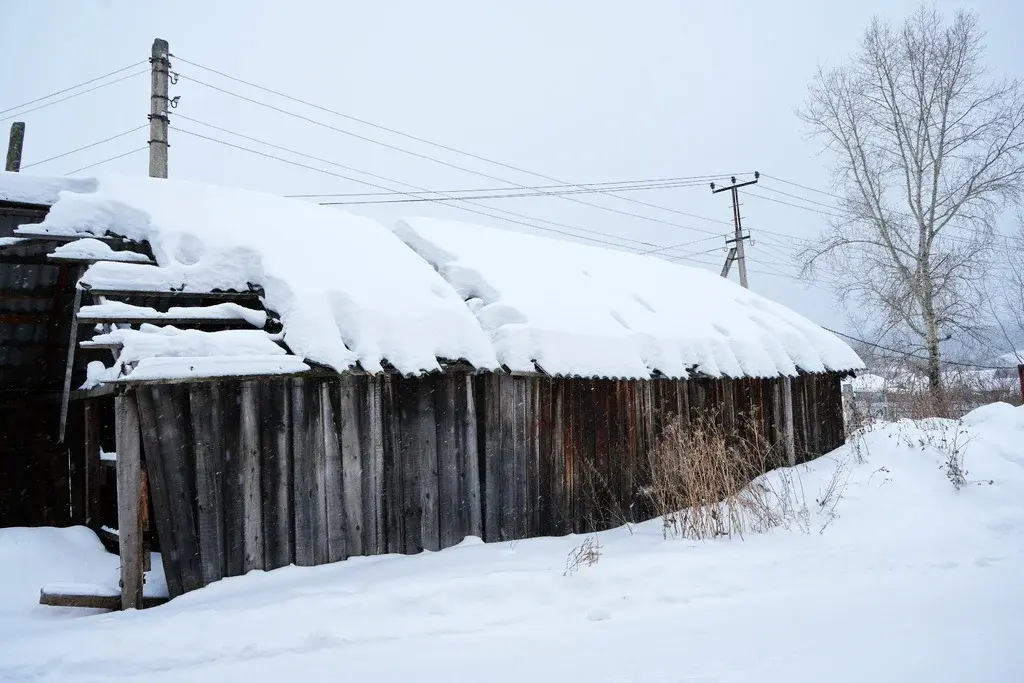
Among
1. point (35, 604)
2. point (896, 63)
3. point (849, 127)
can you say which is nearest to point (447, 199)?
point (849, 127)

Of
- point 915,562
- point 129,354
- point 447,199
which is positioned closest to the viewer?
point 129,354

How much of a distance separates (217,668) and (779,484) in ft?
25.3

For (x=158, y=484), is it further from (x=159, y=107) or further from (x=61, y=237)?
(x=159, y=107)

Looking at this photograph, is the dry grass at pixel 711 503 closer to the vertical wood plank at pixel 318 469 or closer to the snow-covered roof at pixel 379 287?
the snow-covered roof at pixel 379 287

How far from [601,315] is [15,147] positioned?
9052 mm

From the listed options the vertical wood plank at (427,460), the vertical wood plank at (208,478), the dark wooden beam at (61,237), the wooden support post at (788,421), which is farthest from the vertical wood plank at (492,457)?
the wooden support post at (788,421)

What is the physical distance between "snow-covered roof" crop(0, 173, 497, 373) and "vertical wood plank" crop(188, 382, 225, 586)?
0.87 metres

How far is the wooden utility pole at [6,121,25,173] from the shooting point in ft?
30.7

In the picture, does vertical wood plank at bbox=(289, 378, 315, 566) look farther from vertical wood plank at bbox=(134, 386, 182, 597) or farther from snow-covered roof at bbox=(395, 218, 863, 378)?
snow-covered roof at bbox=(395, 218, 863, 378)

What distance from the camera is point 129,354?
15.6 feet

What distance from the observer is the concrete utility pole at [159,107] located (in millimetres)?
10727

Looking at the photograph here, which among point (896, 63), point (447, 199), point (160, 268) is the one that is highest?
point (896, 63)

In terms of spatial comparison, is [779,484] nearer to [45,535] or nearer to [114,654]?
[114,654]

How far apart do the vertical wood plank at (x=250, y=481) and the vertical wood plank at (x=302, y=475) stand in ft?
1.03
